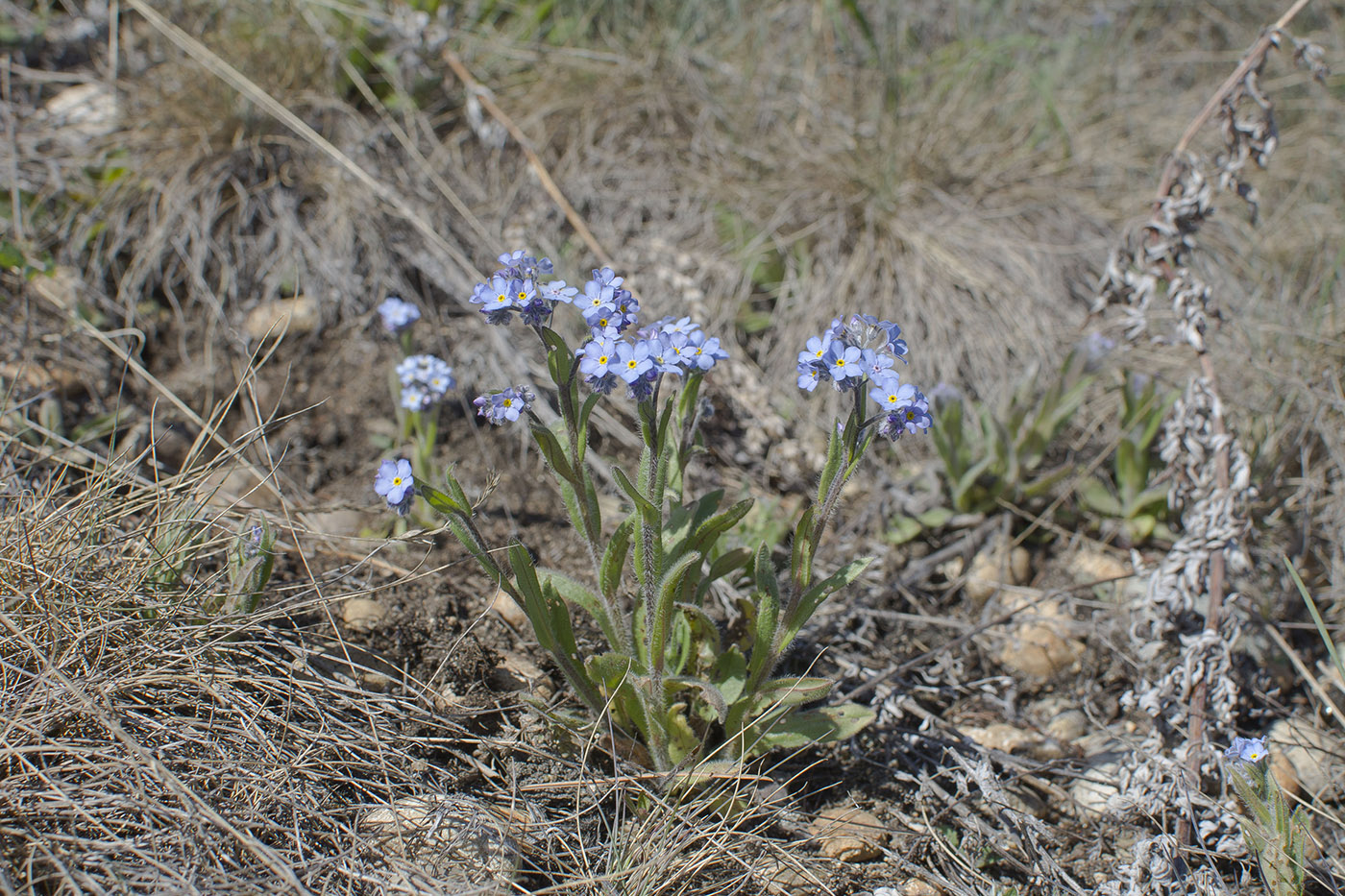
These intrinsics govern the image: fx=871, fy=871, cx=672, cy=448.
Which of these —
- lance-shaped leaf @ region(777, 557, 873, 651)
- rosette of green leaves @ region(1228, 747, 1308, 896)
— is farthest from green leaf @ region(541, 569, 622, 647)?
rosette of green leaves @ region(1228, 747, 1308, 896)

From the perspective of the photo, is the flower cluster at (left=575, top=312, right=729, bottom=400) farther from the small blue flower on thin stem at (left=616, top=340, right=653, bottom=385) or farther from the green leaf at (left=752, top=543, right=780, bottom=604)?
the green leaf at (left=752, top=543, right=780, bottom=604)

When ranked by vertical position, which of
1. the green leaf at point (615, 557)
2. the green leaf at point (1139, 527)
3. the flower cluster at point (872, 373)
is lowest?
the green leaf at point (1139, 527)

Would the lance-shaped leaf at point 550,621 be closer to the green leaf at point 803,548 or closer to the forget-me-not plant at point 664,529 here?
the forget-me-not plant at point 664,529

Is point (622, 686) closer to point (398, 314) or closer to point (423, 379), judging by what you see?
point (423, 379)

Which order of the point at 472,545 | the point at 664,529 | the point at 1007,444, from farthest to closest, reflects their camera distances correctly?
the point at 1007,444
the point at 664,529
the point at 472,545

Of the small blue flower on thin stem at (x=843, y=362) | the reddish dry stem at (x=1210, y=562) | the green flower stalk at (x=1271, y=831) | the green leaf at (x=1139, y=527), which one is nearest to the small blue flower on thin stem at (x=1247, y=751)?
the green flower stalk at (x=1271, y=831)

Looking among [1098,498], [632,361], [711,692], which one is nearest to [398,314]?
[632,361]

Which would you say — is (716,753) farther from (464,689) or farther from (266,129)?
(266,129)
